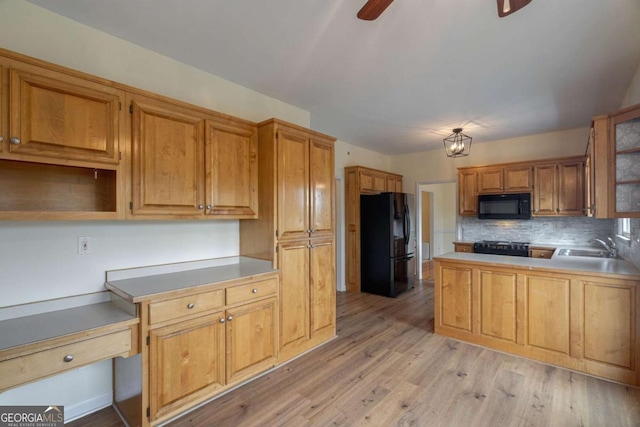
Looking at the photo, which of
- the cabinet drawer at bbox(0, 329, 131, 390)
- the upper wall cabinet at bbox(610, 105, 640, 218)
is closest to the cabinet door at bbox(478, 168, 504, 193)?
the upper wall cabinet at bbox(610, 105, 640, 218)

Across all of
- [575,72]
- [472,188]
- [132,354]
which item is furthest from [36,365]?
[472,188]

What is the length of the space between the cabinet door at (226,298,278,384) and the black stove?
3.81 metres

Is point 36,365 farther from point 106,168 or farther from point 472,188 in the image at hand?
point 472,188

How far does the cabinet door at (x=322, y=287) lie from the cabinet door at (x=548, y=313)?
1890mm

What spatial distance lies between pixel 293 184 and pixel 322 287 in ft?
3.71

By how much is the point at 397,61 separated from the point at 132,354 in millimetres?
2888

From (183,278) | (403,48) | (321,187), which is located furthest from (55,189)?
(403,48)

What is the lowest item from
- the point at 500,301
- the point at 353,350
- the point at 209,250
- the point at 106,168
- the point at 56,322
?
the point at 353,350

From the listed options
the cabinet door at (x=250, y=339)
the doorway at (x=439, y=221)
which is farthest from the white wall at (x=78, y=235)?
the doorway at (x=439, y=221)

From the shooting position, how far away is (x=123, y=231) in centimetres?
213

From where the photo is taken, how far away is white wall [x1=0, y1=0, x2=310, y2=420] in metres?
1.73

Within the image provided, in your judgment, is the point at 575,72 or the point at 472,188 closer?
the point at 575,72

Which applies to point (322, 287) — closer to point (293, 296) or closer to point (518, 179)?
point (293, 296)

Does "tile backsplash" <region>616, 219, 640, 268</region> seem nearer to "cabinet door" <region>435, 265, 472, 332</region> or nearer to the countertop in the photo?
"cabinet door" <region>435, 265, 472, 332</region>
